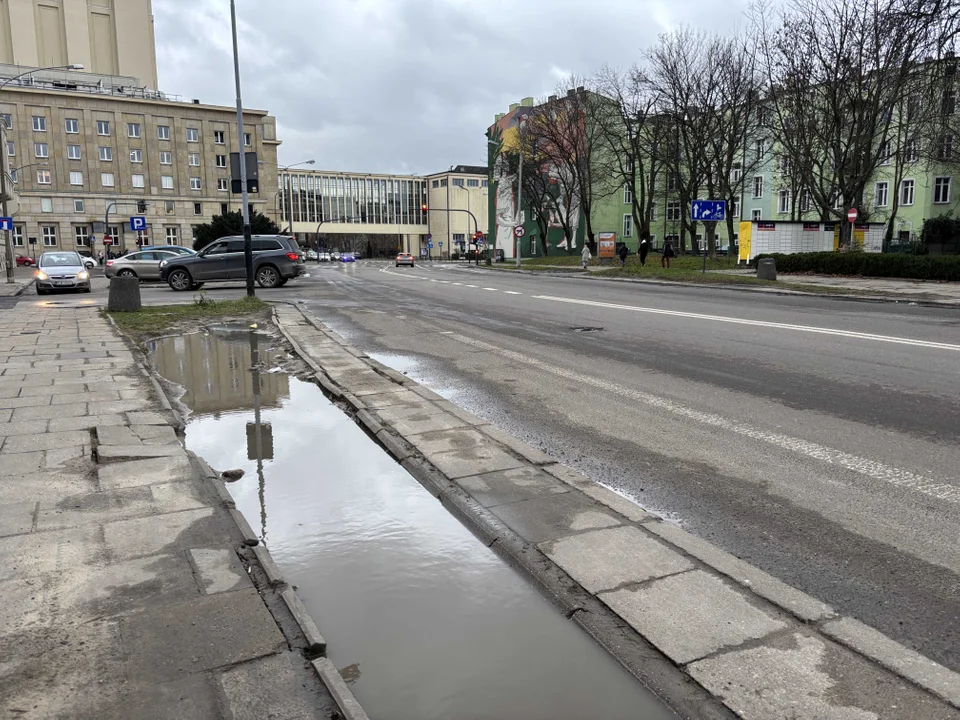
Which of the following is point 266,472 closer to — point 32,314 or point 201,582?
point 201,582

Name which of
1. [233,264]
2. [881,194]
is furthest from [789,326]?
[881,194]

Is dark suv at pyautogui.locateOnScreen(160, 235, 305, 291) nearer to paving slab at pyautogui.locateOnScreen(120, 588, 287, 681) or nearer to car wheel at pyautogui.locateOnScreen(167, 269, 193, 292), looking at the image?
car wheel at pyautogui.locateOnScreen(167, 269, 193, 292)

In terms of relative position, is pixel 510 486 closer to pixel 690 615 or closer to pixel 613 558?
pixel 613 558

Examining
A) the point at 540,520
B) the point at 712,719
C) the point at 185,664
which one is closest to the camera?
the point at 712,719

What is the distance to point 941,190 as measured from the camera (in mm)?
50875

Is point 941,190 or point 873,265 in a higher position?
point 941,190

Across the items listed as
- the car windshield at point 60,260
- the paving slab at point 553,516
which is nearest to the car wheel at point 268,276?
the car windshield at point 60,260

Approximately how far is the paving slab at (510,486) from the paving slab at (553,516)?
0.29 feet

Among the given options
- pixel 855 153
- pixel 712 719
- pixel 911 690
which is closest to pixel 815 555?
pixel 911 690

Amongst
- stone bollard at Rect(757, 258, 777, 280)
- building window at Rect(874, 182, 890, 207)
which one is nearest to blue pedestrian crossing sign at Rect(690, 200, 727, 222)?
stone bollard at Rect(757, 258, 777, 280)

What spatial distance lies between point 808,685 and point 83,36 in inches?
4150

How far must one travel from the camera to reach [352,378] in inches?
318

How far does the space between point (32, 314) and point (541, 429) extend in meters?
14.3

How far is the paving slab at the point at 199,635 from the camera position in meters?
2.50
